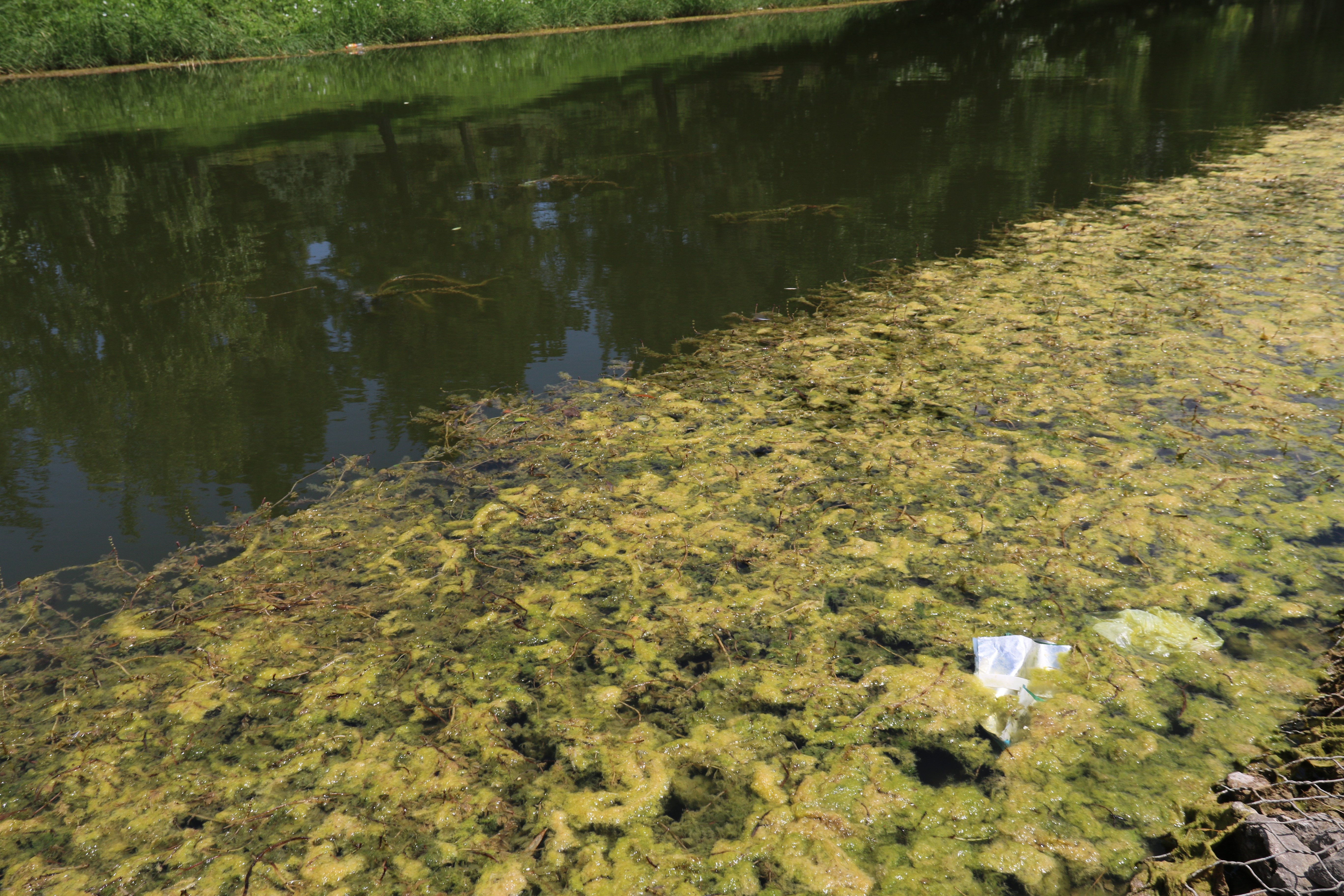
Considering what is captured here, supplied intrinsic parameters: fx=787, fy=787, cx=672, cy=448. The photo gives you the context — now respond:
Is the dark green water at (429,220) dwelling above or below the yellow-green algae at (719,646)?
above

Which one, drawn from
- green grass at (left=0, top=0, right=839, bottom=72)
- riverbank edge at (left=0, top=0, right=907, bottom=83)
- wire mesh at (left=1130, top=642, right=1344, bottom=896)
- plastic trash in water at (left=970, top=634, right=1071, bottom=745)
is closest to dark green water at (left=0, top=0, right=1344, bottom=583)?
plastic trash in water at (left=970, top=634, right=1071, bottom=745)

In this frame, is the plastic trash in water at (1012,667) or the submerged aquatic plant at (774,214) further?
the submerged aquatic plant at (774,214)

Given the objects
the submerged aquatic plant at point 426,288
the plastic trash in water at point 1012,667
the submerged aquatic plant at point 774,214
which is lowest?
the plastic trash in water at point 1012,667

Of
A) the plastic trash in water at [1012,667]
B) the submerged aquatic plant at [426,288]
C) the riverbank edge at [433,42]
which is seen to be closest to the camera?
the plastic trash in water at [1012,667]

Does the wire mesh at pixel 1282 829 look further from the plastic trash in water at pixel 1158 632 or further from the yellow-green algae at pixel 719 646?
the plastic trash in water at pixel 1158 632

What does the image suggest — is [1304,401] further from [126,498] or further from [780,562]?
[126,498]

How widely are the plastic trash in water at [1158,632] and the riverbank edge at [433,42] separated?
58.5 feet

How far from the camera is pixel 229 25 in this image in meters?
15.4

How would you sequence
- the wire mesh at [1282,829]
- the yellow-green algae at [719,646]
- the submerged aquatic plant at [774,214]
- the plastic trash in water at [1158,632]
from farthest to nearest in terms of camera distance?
the submerged aquatic plant at [774,214] → the plastic trash in water at [1158,632] → the yellow-green algae at [719,646] → the wire mesh at [1282,829]

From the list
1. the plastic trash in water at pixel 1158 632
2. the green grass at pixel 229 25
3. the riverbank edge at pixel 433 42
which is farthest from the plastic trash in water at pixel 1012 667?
the green grass at pixel 229 25

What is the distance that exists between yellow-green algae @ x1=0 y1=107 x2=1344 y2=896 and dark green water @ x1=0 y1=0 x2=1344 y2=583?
0.60 metres

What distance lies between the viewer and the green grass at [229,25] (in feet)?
45.7

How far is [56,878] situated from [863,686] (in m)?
1.74

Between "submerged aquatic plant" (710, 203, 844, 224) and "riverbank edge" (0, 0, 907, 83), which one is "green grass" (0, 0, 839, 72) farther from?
"submerged aquatic plant" (710, 203, 844, 224)
